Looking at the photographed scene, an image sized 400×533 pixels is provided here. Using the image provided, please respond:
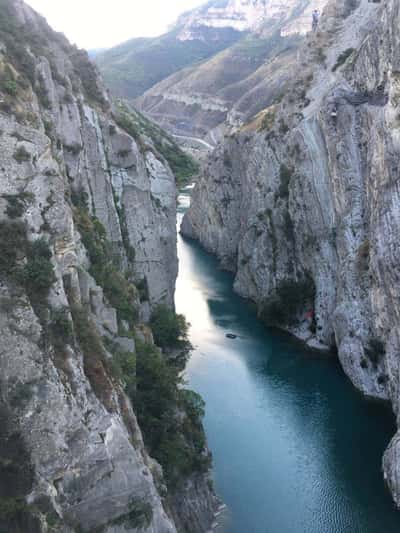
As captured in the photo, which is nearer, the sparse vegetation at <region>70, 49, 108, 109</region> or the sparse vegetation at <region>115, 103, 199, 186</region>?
the sparse vegetation at <region>70, 49, 108, 109</region>

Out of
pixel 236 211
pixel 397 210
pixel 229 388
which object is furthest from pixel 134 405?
pixel 236 211

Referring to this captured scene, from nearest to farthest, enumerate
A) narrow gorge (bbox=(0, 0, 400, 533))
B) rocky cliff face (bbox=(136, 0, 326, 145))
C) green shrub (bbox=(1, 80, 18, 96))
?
narrow gorge (bbox=(0, 0, 400, 533)) → green shrub (bbox=(1, 80, 18, 96)) → rocky cliff face (bbox=(136, 0, 326, 145))

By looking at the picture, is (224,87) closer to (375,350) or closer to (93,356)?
(375,350)

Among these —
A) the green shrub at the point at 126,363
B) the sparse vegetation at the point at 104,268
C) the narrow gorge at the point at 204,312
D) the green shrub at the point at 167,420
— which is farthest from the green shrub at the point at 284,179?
the green shrub at the point at 126,363

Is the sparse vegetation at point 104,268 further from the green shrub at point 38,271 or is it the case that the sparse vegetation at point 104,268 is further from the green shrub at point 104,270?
the green shrub at point 38,271

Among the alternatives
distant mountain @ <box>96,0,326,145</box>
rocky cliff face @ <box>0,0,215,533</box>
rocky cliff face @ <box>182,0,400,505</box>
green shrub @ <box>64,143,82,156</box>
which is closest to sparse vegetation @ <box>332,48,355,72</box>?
rocky cliff face @ <box>182,0,400,505</box>

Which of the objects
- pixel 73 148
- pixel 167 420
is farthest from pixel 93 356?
pixel 73 148

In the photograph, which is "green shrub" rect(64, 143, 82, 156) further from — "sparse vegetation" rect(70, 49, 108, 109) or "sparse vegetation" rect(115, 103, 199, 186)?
"sparse vegetation" rect(115, 103, 199, 186)
